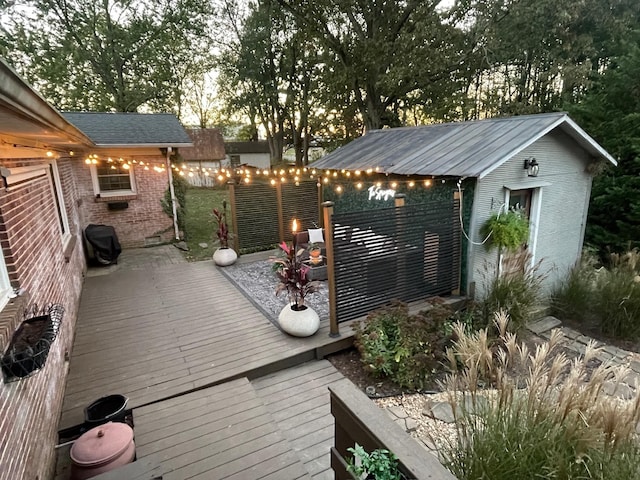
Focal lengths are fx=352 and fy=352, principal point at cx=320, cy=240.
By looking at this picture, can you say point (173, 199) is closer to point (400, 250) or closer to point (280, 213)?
point (280, 213)

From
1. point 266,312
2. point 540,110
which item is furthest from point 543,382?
point 540,110

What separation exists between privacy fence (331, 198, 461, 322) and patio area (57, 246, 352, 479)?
591 mm

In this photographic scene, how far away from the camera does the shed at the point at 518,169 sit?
551 cm

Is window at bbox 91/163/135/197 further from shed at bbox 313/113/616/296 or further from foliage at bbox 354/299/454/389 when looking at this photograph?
foliage at bbox 354/299/454/389

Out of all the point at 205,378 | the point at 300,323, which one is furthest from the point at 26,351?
the point at 300,323

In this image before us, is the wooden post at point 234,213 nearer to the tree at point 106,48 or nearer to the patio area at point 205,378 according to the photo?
the patio area at point 205,378

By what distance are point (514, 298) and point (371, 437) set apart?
4.07m

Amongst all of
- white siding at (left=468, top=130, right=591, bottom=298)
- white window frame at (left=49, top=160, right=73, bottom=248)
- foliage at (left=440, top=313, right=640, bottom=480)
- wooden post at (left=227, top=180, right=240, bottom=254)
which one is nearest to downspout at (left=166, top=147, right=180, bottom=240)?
wooden post at (left=227, top=180, right=240, bottom=254)

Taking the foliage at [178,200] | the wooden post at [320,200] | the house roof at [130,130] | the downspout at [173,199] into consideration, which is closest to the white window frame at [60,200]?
the house roof at [130,130]

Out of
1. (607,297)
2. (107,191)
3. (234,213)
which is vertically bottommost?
(607,297)

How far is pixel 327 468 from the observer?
2.81 m

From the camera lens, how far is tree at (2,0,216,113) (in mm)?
16141

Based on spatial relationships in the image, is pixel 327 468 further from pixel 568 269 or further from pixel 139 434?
pixel 568 269

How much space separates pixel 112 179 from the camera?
29.1 feet
